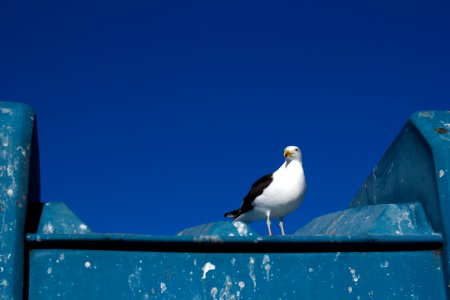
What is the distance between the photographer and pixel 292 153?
750 cm

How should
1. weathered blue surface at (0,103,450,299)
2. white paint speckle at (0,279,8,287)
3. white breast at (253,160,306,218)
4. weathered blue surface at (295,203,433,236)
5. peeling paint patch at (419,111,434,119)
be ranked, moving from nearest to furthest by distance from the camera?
1. white paint speckle at (0,279,8,287)
2. weathered blue surface at (0,103,450,299)
3. weathered blue surface at (295,203,433,236)
4. peeling paint patch at (419,111,434,119)
5. white breast at (253,160,306,218)

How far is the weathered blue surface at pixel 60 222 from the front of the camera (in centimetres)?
287

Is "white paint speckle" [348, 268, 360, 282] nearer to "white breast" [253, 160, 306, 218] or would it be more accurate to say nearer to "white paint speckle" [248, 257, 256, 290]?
"white paint speckle" [248, 257, 256, 290]

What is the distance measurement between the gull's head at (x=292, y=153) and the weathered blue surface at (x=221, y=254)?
4239 millimetres

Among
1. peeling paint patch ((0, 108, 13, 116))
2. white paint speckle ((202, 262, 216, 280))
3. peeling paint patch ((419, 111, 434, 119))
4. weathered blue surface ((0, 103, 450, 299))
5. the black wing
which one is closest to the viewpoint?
weathered blue surface ((0, 103, 450, 299))

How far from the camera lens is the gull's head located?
24.6 ft

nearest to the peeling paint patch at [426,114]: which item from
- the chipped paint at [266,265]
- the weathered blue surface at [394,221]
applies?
the weathered blue surface at [394,221]

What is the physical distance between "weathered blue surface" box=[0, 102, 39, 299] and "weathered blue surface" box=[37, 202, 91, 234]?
0.12 m

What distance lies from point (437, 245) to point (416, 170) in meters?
0.44

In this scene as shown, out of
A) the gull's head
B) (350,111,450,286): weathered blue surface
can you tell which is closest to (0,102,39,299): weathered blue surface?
(350,111,450,286): weathered blue surface

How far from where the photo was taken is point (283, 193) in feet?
23.3

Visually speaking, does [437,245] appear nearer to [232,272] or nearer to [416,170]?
[416,170]

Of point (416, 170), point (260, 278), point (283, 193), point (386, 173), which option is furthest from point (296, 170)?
point (260, 278)

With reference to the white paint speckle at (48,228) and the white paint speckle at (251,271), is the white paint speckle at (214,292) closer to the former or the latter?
the white paint speckle at (251,271)
